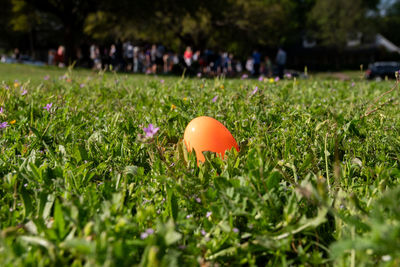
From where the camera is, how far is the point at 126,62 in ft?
71.9

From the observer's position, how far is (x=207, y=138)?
2045 millimetres

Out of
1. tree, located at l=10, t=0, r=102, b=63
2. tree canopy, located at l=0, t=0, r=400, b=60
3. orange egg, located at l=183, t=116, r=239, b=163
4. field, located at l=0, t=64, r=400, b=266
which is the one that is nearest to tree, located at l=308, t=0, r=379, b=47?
tree canopy, located at l=0, t=0, r=400, b=60

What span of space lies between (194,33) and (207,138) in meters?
35.5

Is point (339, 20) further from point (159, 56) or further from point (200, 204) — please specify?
point (200, 204)

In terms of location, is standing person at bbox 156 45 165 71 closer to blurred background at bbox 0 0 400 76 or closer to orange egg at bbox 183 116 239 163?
blurred background at bbox 0 0 400 76

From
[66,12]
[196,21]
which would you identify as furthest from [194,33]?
[66,12]

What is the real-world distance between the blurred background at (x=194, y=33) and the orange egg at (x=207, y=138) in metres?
3.43

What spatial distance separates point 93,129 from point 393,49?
63.2 meters

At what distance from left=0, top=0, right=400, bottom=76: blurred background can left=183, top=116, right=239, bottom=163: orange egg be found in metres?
3.43

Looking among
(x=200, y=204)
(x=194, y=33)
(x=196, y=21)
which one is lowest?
(x=200, y=204)

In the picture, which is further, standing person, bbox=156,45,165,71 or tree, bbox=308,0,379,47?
tree, bbox=308,0,379,47

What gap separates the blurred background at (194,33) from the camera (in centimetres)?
2208

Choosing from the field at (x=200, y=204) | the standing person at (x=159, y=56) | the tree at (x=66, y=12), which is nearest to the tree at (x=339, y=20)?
the tree at (x=66, y=12)

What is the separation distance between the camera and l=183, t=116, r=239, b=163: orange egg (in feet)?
6.66
